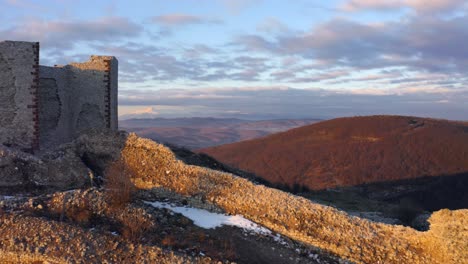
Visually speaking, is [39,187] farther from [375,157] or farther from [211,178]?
[375,157]

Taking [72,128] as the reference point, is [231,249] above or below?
below

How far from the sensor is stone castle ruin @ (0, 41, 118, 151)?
18750 millimetres

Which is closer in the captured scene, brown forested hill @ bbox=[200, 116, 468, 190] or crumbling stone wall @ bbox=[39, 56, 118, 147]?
crumbling stone wall @ bbox=[39, 56, 118, 147]

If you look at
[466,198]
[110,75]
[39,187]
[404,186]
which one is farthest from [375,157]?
[39,187]

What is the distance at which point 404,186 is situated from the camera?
5353 cm

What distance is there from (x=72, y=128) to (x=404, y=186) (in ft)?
144

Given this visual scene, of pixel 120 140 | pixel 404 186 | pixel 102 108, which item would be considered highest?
pixel 102 108

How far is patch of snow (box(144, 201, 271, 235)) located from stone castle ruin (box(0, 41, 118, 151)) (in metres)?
7.68

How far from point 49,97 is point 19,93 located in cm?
238

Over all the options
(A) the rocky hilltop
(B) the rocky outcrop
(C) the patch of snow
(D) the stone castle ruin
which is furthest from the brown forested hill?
(C) the patch of snow

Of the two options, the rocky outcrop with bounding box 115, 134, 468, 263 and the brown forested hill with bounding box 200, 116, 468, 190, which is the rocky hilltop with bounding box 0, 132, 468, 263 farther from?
the brown forested hill with bounding box 200, 116, 468, 190

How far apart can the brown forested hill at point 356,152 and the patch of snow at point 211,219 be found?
38406 mm

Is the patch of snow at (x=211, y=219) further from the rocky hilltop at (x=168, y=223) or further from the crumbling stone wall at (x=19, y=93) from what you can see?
the crumbling stone wall at (x=19, y=93)

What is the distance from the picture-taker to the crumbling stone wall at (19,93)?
735 inches
